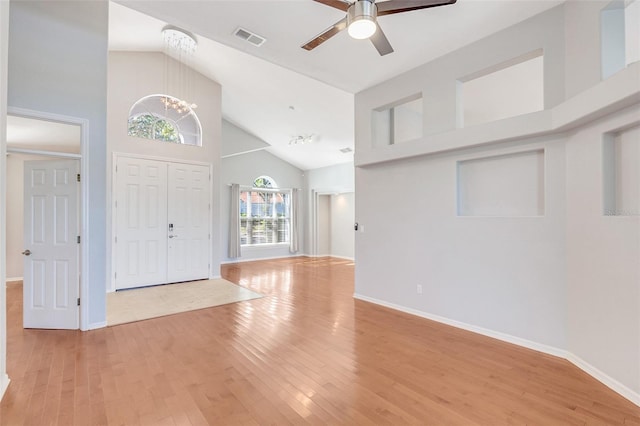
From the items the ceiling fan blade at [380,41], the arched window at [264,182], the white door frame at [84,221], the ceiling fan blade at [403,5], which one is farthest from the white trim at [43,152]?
the arched window at [264,182]

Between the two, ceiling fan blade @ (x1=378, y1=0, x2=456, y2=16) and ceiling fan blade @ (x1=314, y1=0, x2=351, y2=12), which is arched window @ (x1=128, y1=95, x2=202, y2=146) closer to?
ceiling fan blade @ (x1=314, y1=0, x2=351, y2=12)

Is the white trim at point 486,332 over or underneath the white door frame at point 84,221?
underneath

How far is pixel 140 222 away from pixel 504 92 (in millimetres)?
6666

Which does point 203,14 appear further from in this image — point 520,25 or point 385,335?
point 385,335

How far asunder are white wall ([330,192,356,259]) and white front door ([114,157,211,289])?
14.9 feet

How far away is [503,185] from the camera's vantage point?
3338mm

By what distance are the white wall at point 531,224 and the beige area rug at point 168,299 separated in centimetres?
247

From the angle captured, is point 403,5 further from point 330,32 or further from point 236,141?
point 236,141

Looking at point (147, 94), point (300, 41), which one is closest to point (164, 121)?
point (147, 94)

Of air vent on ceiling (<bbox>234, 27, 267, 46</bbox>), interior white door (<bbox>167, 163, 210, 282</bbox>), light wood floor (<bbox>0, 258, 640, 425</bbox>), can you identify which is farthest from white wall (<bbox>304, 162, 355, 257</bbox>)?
light wood floor (<bbox>0, 258, 640, 425</bbox>)

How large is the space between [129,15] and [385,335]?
19.0ft

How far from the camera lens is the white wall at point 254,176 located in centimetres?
842

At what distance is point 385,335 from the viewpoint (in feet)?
10.9

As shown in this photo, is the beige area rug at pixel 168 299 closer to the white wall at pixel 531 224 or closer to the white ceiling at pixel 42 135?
the white ceiling at pixel 42 135
